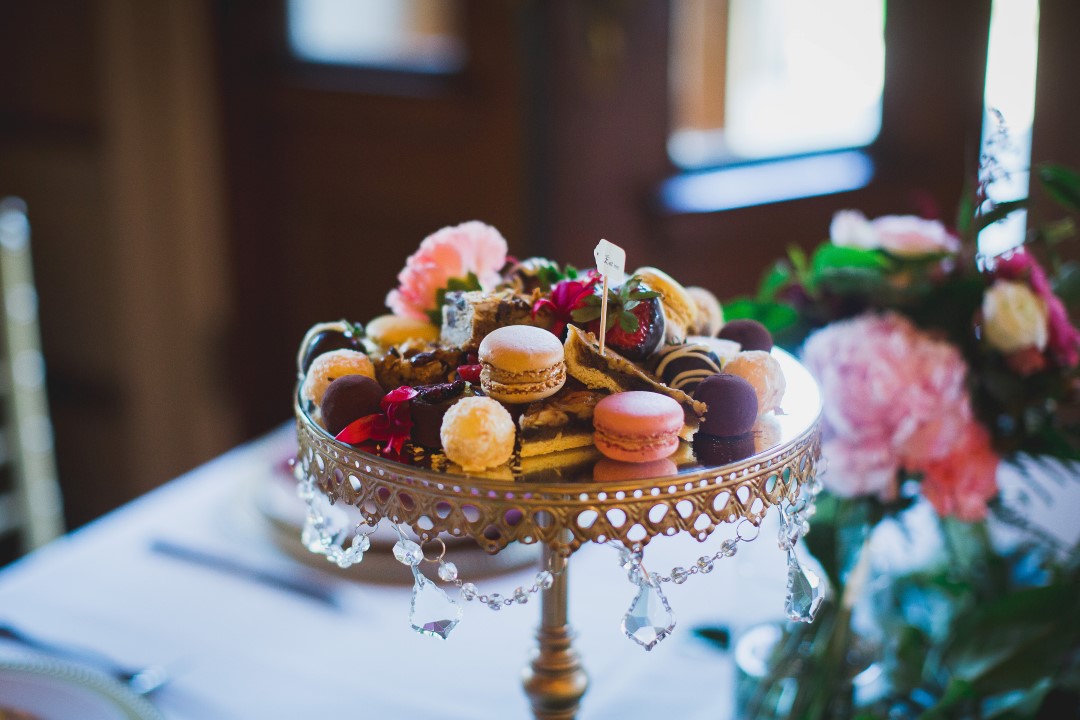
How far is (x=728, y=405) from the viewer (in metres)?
0.61

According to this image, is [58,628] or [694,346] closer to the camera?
[694,346]

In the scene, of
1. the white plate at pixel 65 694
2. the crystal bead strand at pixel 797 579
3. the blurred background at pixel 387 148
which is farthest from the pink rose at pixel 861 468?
the blurred background at pixel 387 148

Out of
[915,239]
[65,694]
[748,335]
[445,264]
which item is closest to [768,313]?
[915,239]

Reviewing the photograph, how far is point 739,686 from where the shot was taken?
34.6 inches

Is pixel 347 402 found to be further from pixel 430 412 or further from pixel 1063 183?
pixel 1063 183

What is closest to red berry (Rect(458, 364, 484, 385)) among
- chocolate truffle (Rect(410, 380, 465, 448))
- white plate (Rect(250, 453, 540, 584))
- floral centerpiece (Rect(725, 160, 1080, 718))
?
chocolate truffle (Rect(410, 380, 465, 448))

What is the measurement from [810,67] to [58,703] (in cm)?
179

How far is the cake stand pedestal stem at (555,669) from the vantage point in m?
0.73

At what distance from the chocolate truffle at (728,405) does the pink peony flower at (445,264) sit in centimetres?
19

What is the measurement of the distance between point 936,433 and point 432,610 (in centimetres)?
43

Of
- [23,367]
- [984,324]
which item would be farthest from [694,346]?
[23,367]

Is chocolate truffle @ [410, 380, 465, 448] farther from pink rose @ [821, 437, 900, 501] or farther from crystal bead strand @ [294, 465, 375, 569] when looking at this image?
pink rose @ [821, 437, 900, 501]

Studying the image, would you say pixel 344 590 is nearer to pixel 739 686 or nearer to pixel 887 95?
pixel 739 686

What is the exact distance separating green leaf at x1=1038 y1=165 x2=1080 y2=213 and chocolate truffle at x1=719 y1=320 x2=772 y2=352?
13.2 inches
